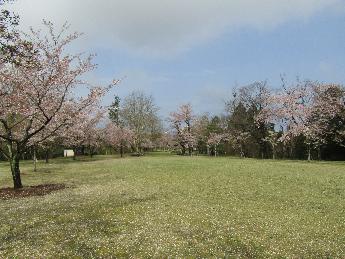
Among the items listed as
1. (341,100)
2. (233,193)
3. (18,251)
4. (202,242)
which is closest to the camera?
(18,251)

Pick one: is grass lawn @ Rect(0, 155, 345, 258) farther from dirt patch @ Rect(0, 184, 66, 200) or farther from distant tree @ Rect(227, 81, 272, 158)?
distant tree @ Rect(227, 81, 272, 158)

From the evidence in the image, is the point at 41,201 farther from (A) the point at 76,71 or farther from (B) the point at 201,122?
(B) the point at 201,122

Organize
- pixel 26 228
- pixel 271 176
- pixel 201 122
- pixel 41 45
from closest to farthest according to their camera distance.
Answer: pixel 26 228
pixel 41 45
pixel 271 176
pixel 201 122

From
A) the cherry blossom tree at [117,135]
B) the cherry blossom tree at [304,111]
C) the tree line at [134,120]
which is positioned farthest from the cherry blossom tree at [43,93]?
the cherry blossom tree at [117,135]

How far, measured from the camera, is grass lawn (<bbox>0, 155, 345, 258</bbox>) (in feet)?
49.0

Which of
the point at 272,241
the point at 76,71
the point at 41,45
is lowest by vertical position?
the point at 272,241

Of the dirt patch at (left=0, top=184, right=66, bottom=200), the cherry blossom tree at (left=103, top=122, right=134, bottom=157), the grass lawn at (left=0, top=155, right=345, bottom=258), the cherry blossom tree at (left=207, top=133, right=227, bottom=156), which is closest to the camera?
the grass lawn at (left=0, top=155, right=345, bottom=258)

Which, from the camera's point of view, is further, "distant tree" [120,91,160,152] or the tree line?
"distant tree" [120,91,160,152]

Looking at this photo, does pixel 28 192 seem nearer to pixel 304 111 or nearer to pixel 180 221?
pixel 180 221

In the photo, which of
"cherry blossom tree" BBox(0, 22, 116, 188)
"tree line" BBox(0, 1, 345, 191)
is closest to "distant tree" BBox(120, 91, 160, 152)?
"tree line" BBox(0, 1, 345, 191)

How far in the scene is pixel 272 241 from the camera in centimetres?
1600

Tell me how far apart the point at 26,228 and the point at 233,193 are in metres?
14.1

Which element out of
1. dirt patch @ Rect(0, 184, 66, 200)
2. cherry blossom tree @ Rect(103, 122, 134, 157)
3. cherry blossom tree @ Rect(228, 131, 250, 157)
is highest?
cherry blossom tree @ Rect(103, 122, 134, 157)

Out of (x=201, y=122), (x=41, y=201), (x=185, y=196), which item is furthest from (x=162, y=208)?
(x=201, y=122)
